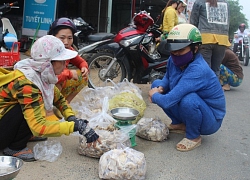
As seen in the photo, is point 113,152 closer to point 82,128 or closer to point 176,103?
point 82,128

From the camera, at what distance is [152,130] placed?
135 inches

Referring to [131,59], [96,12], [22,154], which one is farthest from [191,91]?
[96,12]

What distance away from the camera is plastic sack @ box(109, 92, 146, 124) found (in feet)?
12.4

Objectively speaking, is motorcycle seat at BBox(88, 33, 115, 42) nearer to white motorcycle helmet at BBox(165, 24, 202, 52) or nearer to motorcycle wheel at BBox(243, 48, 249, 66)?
white motorcycle helmet at BBox(165, 24, 202, 52)

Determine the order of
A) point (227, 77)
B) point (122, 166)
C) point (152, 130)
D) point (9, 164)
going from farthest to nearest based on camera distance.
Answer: point (227, 77)
point (152, 130)
point (122, 166)
point (9, 164)

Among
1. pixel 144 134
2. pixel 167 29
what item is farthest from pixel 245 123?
pixel 167 29

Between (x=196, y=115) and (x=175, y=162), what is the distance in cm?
48

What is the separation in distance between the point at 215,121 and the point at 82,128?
1.48 metres

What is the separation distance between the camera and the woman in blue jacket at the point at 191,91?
3.11 metres

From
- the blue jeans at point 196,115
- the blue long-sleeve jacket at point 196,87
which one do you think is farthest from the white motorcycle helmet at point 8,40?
the blue jeans at point 196,115

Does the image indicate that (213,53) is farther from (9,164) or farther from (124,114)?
(9,164)

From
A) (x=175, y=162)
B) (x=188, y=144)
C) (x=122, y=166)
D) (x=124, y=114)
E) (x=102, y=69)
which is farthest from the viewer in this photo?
(x=102, y=69)

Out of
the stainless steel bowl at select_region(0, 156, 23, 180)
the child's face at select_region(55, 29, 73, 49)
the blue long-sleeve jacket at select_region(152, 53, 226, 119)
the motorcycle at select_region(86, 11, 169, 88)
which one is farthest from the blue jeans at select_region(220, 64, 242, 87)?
the stainless steel bowl at select_region(0, 156, 23, 180)

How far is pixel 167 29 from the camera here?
6293 mm
